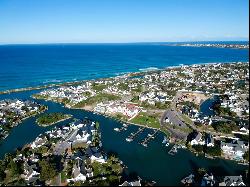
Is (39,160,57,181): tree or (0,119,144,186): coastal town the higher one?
(39,160,57,181): tree

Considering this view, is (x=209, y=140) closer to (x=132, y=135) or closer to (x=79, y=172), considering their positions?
(x=132, y=135)

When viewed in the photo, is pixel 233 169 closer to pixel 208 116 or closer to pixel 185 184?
pixel 185 184

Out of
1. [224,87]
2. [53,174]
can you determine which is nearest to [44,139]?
[53,174]

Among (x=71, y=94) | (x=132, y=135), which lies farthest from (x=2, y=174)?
(x=71, y=94)

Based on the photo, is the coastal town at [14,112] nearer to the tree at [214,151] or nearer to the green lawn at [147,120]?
the green lawn at [147,120]

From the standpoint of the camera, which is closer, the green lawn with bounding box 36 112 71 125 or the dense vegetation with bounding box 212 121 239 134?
the dense vegetation with bounding box 212 121 239 134

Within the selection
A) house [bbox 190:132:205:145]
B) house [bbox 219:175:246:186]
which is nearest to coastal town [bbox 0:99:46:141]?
house [bbox 190:132:205:145]

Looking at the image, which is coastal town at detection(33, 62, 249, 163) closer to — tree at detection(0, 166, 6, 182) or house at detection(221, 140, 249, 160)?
house at detection(221, 140, 249, 160)
